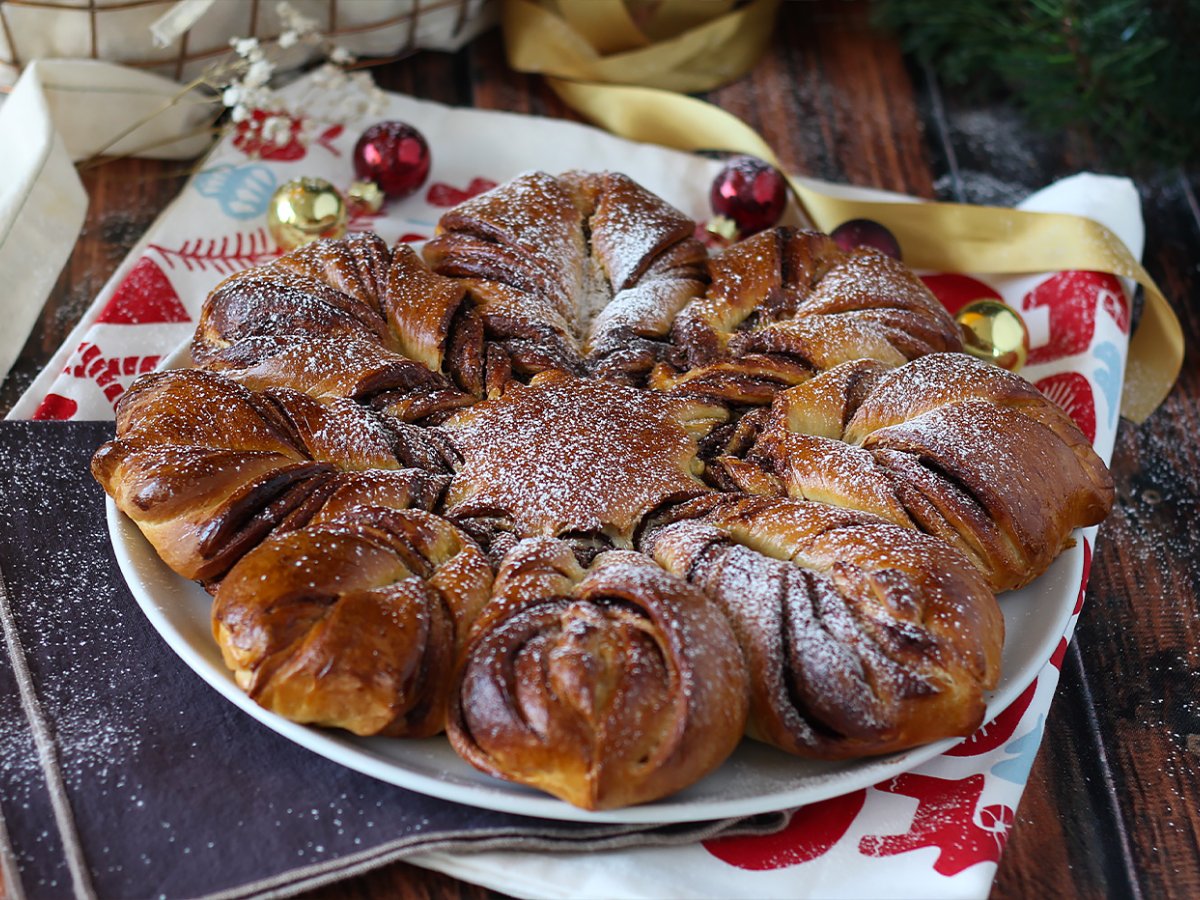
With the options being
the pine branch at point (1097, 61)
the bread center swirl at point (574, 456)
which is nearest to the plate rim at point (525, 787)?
the bread center swirl at point (574, 456)

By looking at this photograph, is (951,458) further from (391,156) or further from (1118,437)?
(391,156)

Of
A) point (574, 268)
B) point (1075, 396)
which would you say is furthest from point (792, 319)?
point (1075, 396)

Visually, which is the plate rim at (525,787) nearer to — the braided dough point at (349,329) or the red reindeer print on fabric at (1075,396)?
the braided dough point at (349,329)

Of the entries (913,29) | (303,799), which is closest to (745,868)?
(303,799)

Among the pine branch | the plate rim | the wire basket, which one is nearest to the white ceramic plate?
the plate rim

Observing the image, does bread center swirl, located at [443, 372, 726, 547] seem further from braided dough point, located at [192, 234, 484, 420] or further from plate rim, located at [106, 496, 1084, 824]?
plate rim, located at [106, 496, 1084, 824]

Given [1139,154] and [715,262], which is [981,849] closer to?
[715,262]
